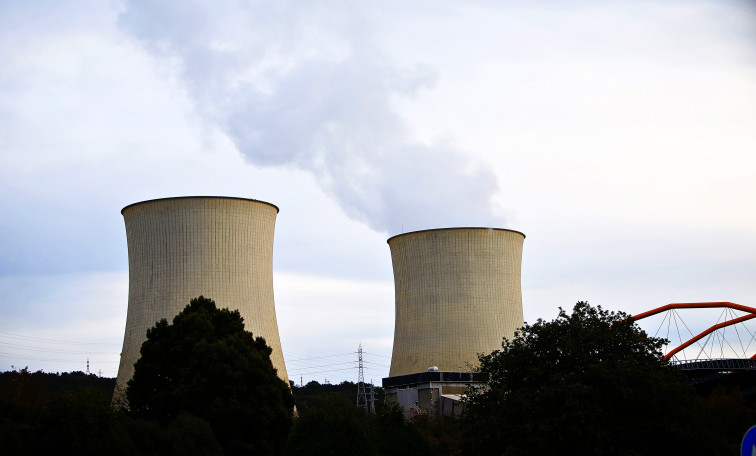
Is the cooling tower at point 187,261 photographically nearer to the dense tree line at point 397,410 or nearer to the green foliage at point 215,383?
the green foliage at point 215,383

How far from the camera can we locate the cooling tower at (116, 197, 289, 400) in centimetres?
2214

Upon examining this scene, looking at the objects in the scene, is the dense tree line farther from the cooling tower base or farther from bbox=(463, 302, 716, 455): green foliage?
the cooling tower base

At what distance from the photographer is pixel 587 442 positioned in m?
14.0

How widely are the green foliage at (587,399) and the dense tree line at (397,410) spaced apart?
0.02m

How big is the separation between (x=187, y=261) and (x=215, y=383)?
514 centimetres

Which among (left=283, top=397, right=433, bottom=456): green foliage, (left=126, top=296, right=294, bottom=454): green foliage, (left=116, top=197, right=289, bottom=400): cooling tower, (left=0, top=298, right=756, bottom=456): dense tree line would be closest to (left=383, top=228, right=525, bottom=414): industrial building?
(left=116, top=197, right=289, bottom=400): cooling tower

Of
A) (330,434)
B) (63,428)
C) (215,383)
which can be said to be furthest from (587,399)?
(63,428)

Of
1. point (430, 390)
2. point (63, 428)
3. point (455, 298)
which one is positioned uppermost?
point (455, 298)

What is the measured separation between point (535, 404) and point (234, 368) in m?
6.11

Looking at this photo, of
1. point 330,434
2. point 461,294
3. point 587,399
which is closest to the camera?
point 587,399

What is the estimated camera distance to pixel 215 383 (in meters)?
17.7

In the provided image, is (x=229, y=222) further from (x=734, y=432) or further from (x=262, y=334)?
(x=734, y=432)

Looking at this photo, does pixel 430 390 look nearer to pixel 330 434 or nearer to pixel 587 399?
pixel 330 434

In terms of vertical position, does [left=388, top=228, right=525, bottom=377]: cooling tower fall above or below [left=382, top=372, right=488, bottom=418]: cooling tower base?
above
